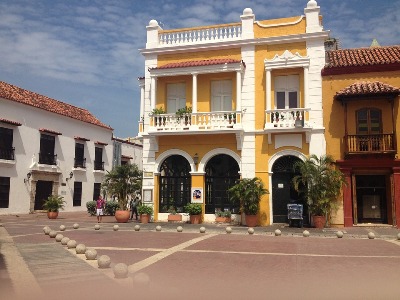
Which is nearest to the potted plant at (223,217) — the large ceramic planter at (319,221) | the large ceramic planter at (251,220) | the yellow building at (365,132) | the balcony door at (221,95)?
the large ceramic planter at (251,220)

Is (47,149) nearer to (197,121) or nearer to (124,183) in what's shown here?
(124,183)

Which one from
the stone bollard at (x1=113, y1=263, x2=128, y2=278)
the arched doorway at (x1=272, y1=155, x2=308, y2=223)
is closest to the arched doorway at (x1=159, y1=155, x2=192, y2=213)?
the arched doorway at (x1=272, y1=155, x2=308, y2=223)

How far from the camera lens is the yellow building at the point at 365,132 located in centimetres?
1664

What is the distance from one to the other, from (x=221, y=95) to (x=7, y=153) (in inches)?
582

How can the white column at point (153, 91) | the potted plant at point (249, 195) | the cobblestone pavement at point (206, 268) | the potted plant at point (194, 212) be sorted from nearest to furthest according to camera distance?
the cobblestone pavement at point (206, 268) < the potted plant at point (249, 195) < the potted plant at point (194, 212) < the white column at point (153, 91)

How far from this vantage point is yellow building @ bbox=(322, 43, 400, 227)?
54.6 ft

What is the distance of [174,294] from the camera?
571 cm

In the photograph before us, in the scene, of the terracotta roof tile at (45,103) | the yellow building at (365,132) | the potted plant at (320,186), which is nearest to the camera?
the potted plant at (320,186)

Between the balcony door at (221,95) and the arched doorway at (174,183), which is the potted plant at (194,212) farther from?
the balcony door at (221,95)

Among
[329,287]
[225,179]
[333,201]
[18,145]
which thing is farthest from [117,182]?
[329,287]

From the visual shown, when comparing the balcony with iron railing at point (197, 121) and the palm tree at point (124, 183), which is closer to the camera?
the balcony with iron railing at point (197, 121)

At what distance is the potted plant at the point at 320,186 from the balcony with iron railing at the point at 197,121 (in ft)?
11.9

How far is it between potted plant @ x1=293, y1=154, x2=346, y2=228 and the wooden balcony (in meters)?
1.08

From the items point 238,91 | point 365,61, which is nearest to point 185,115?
point 238,91
